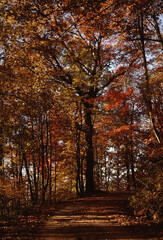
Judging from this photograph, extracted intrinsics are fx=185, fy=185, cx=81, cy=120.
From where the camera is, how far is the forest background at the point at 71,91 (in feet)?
22.6

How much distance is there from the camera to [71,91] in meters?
11.8

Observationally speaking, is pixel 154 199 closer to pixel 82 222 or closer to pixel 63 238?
pixel 82 222

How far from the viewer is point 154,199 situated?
620 centimetres

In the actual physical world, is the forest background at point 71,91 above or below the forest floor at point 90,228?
above

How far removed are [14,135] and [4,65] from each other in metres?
3.66

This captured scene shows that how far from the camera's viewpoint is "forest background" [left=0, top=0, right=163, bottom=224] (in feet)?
22.6

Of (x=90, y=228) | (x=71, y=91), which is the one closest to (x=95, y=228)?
(x=90, y=228)

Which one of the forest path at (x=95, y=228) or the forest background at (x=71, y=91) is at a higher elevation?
the forest background at (x=71, y=91)

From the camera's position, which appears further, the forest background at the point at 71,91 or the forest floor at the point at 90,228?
the forest background at the point at 71,91

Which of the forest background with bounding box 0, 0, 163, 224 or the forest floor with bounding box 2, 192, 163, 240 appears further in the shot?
the forest background with bounding box 0, 0, 163, 224

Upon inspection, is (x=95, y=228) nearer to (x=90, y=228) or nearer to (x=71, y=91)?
(x=90, y=228)

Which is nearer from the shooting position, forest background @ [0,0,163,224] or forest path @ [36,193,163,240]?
forest path @ [36,193,163,240]

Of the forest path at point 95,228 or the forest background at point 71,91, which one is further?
the forest background at point 71,91

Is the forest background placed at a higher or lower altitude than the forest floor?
higher
